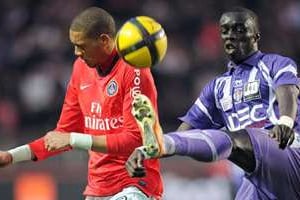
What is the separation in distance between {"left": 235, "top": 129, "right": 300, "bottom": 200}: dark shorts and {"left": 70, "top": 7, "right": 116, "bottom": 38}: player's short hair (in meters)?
1.35

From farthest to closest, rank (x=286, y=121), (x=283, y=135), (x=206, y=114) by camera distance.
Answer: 1. (x=206, y=114)
2. (x=286, y=121)
3. (x=283, y=135)

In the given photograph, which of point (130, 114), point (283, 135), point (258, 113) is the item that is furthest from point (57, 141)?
point (258, 113)

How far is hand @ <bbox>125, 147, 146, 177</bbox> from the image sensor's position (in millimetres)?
7582

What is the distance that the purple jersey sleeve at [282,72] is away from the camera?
8.59m

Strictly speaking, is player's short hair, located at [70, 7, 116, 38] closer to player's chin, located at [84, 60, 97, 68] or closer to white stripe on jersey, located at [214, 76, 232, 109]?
player's chin, located at [84, 60, 97, 68]

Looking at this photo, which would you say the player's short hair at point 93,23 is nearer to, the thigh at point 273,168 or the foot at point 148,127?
the foot at point 148,127

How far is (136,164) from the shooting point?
7.59 m

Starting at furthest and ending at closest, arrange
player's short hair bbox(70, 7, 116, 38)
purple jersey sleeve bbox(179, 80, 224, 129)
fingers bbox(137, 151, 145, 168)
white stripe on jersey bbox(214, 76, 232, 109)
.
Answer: purple jersey sleeve bbox(179, 80, 224, 129) → white stripe on jersey bbox(214, 76, 232, 109) → player's short hair bbox(70, 7, 116, 38) → fingers bbox(137, 151, 145, 168)

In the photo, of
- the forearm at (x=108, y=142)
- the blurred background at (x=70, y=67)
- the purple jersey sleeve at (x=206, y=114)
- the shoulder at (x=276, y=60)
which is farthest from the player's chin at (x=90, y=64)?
the blurred background at (x=70, y=67)

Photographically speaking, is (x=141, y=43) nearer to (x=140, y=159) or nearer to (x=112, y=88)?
(x=112, y=88)

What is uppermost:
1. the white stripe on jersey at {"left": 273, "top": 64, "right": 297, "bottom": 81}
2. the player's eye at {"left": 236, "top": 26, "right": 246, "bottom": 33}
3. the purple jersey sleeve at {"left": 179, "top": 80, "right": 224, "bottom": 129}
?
the player's eye at {"left": 236, "top": 26, "right": 246, "bottom": 33}

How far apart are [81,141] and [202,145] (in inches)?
33.9

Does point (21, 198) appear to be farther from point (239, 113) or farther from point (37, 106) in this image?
point (239, 113)

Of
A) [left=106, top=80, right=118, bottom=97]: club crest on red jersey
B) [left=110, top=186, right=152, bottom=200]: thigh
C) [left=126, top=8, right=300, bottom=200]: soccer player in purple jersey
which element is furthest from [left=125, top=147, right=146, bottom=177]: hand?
[left=106, top=80, right=118, bottom=97]: club crest on red jersey
